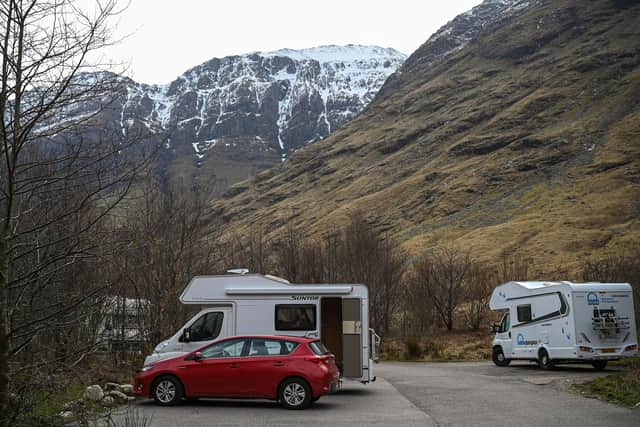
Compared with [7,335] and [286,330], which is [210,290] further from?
[7,335]

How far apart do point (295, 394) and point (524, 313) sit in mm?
14657

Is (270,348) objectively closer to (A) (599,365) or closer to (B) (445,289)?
(A) (599,365)

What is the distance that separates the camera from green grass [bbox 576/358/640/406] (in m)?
15.7

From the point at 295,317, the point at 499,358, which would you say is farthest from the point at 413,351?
the point at 295,317

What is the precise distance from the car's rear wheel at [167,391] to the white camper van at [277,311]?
2204 millimetres

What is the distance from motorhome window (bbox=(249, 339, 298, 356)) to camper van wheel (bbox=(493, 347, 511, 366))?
16.2 metres

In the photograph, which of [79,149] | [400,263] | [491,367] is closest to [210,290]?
[79,149]

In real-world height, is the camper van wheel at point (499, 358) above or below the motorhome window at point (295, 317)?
below

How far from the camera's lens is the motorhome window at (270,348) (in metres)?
14.8

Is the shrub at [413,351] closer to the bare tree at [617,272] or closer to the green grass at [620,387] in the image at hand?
the bare tree at [617,272]

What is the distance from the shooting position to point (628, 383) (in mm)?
17297

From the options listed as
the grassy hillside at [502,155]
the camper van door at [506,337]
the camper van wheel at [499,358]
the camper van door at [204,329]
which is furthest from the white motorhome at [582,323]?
the grassy hillside at [502,155]

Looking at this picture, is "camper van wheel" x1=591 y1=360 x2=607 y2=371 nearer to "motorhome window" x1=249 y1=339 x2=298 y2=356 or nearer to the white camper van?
the white camper van

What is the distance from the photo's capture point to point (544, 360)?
83.5 feet
